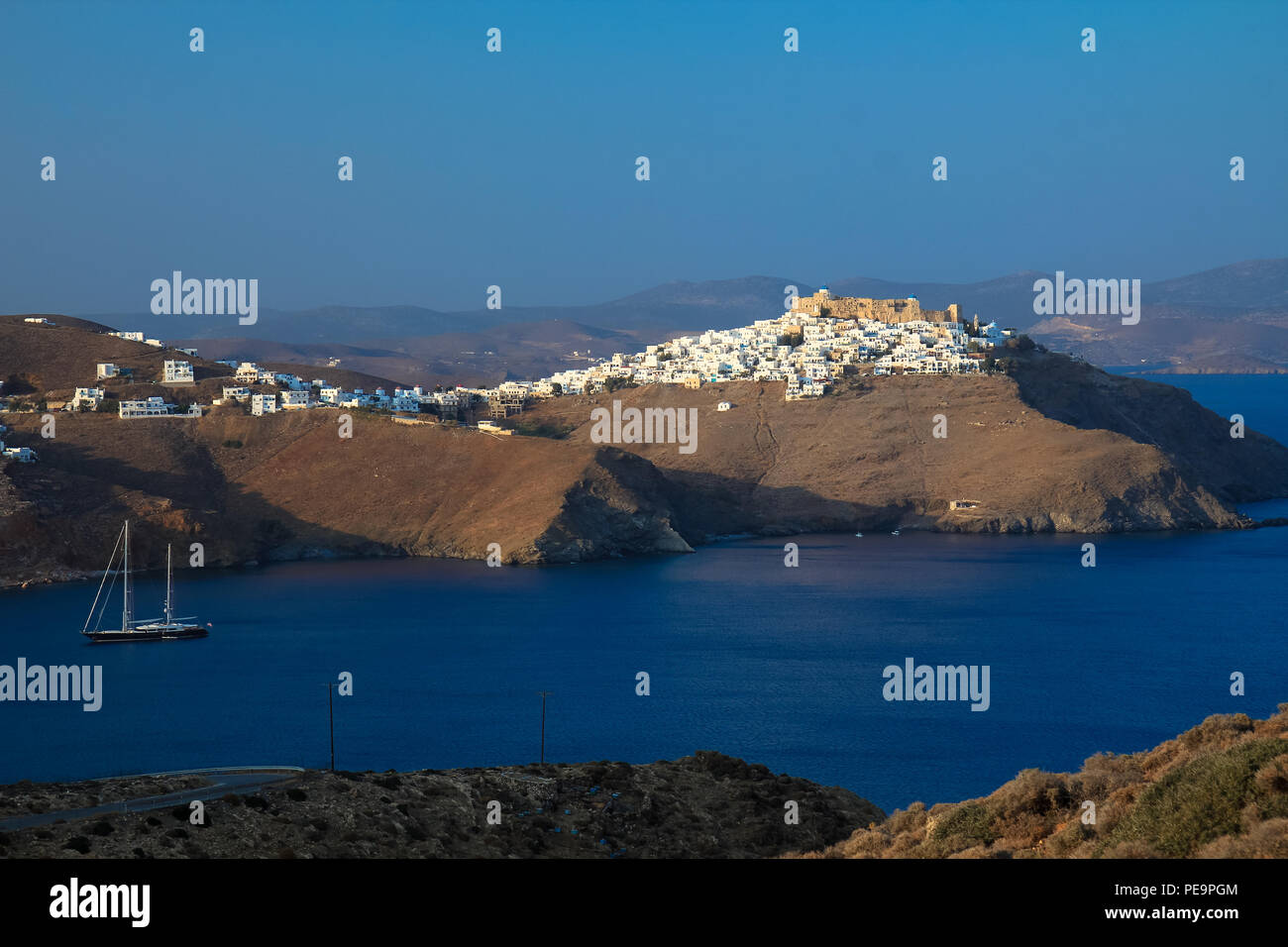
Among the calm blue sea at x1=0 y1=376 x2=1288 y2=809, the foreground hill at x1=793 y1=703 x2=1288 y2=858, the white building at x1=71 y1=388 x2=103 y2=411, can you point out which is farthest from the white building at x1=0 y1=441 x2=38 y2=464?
the foreground hill at x1=793 y1=703 x2=1288 y2=858

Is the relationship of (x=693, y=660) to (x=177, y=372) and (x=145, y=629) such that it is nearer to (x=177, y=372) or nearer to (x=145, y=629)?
(x=145, y=629)

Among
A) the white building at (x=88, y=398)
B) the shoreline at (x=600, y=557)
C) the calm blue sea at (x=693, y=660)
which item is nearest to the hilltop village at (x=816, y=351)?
the shoreline at (x=600, y=557)

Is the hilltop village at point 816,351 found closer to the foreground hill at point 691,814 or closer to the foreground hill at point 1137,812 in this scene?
the foreground hill at point 691,814

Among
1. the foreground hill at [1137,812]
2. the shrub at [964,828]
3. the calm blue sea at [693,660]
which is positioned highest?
the foreground hill at [1137,812]

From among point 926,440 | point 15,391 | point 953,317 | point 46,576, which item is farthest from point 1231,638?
point 15,391
